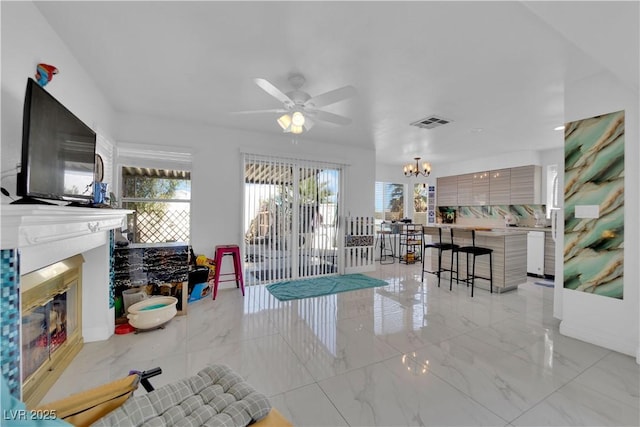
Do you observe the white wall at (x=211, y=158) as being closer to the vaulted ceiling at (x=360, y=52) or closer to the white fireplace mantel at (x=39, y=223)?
the vaulted ceiling at (x=360, y=52)

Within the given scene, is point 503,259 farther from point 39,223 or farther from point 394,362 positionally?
point 39,223

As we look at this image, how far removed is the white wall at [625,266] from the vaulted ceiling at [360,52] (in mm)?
218

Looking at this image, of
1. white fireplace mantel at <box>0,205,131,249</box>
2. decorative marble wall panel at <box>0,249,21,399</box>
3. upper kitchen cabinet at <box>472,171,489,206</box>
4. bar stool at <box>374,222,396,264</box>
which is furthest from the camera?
bar stool at <box>374,222,396,264</box>

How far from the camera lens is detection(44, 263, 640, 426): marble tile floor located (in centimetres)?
166

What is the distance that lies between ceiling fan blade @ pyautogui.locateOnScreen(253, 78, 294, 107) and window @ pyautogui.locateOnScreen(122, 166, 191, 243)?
228 centimetres

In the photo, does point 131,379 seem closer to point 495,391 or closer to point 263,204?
point 495,391

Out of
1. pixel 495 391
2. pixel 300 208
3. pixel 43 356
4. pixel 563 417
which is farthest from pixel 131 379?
pixel 300 208

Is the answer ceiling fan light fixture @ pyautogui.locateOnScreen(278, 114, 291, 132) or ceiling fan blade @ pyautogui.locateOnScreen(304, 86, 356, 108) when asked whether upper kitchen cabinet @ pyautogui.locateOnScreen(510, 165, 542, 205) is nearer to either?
ceiling fan blade @ pyautogui.locateOnScreen(304, 86, 356, 108)

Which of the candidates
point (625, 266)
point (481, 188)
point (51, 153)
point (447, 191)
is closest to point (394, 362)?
point (625, 266)

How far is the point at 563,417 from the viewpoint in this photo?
62.9 inches

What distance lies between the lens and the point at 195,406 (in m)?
1.19

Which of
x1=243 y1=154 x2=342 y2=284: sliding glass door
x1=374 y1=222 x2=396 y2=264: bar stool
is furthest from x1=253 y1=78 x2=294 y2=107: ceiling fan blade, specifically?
x1=374 y1=222 x2=396 y2=264: bar stool

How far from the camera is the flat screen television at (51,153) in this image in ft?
4.20

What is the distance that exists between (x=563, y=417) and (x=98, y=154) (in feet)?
14.1
